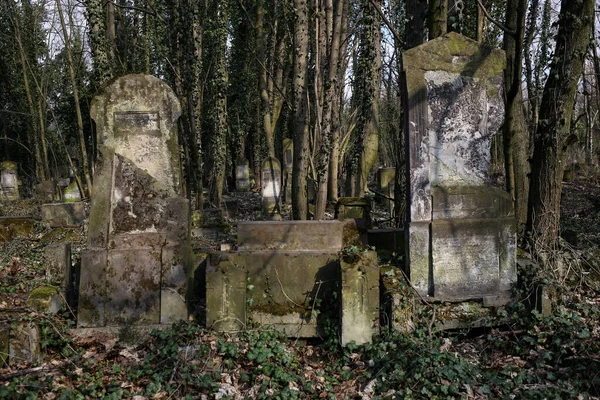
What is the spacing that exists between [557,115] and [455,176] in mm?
1583

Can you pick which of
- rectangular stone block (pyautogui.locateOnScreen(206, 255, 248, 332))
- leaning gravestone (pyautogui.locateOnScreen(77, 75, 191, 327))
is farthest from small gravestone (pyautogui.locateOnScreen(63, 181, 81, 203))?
rectangular stone block (pyautogui.locateOnScreen(206, 255, 248, 332))

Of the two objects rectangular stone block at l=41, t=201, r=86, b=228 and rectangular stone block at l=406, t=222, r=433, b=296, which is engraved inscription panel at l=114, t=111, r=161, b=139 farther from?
rectangular stone block at l=41, t=201, r=86, b=228

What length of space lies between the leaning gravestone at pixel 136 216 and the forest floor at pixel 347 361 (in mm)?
364

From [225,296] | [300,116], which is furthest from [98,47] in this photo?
[225,296]

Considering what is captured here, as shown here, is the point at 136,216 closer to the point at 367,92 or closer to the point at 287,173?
the point at 367,92

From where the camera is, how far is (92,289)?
208 inches

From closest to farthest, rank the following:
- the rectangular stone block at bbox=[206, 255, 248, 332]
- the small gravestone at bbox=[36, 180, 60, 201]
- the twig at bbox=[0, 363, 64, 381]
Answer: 1. the twig at bbox=[0, 363, 64, 381]
2. the rectangular stone block at bbox=[206, 255, 248, 332]
3. the small gravestone at bbox=[36, 180, 60, 201]

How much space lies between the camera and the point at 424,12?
737 centimetres

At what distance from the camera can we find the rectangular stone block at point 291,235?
5.59 metres

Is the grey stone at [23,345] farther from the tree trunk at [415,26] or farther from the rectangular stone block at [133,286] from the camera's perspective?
the tree trunk at [415,26]

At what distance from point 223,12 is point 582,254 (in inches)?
570

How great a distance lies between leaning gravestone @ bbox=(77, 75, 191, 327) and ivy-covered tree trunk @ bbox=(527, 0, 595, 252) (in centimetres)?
416

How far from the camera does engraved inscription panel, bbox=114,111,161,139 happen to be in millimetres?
5477

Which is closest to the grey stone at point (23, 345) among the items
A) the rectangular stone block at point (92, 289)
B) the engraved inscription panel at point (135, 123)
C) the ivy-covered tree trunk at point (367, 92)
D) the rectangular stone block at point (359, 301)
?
the rectangular stone block at point (92, 289)
